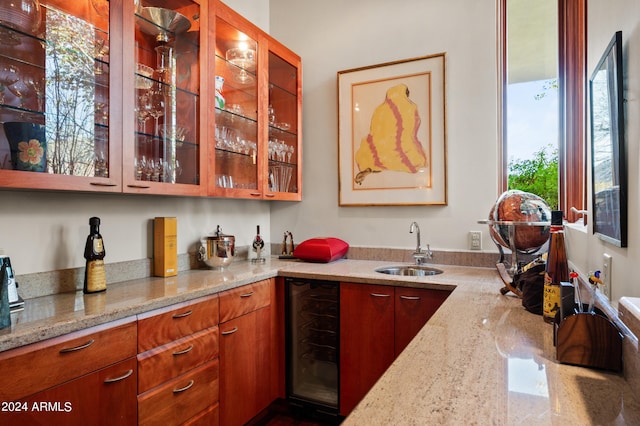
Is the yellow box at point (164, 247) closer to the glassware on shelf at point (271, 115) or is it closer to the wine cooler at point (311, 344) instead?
the wine cooler at point (311, 344)

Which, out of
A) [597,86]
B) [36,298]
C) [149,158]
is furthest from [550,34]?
[36,298]

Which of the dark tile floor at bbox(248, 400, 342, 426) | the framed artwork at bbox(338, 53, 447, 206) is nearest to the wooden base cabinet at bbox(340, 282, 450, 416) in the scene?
the dark tile floor at bbox(248, 400, 342, 426)

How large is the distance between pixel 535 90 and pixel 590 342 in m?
2.08

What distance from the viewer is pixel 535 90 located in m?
2.48

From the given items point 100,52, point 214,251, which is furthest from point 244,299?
point 100,52

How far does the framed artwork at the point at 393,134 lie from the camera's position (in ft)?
8.62

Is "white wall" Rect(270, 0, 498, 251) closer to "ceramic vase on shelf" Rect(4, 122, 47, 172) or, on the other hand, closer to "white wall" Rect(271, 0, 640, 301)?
"white wall" Rect(271, 0, 640, 301)

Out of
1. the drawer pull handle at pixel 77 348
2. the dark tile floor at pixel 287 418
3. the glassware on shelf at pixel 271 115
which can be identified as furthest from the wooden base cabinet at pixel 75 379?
the glassware on shelf at pixel 271 115

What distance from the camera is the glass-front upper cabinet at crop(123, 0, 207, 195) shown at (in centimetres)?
177

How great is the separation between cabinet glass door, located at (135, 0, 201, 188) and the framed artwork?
1206 millimetres

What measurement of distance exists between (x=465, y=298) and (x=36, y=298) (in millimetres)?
1850

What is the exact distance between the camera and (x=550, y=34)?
2432 millimetres

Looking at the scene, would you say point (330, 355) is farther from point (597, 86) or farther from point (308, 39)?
point (308, 39)

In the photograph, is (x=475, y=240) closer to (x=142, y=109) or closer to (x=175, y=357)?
(x=175, y=357)
